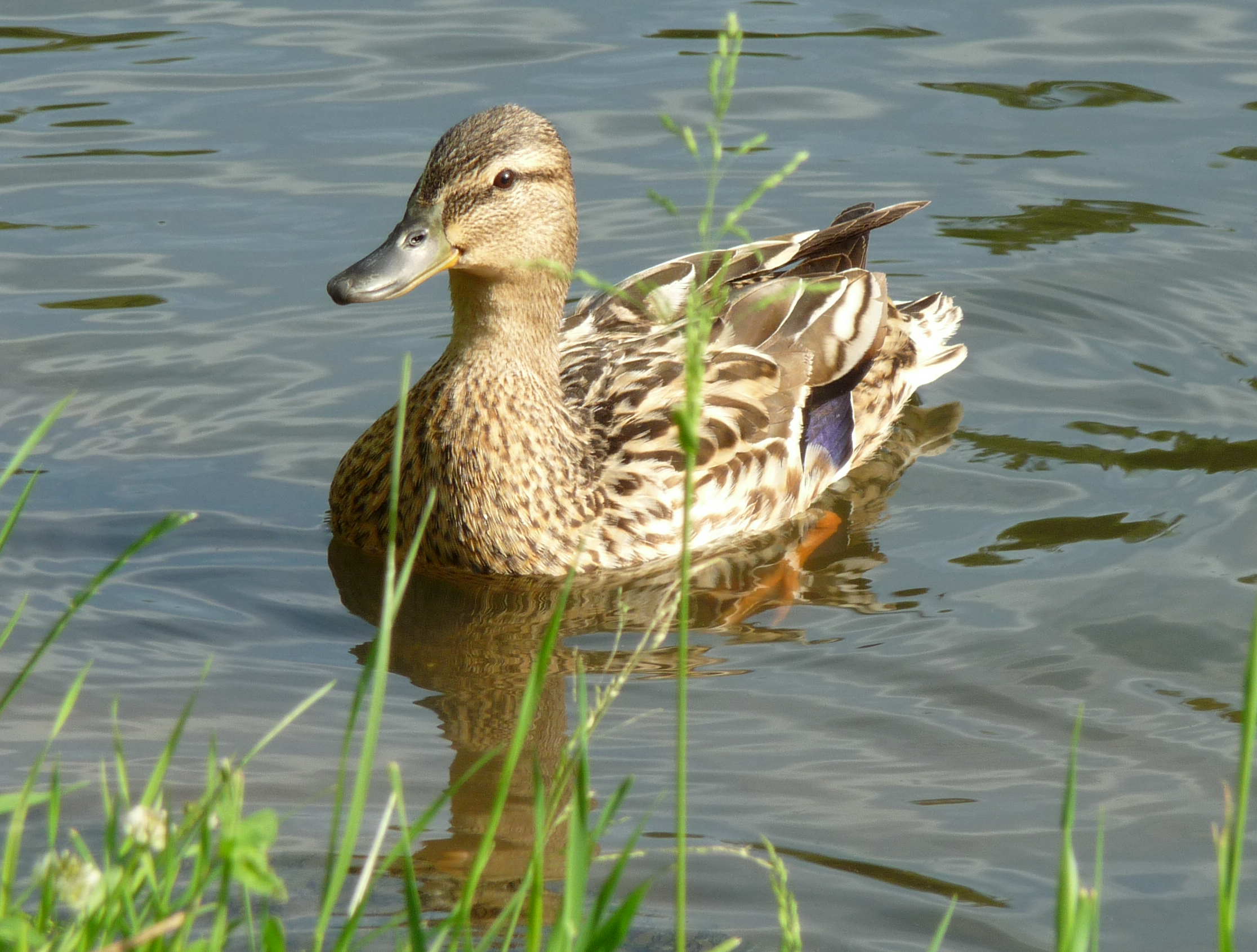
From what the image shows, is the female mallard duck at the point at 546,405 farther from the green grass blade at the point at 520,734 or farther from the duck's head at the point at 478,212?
the green grass blade at the point at 520,734

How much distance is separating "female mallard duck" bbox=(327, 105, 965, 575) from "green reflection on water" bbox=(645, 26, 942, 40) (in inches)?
168

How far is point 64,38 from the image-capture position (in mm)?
11359

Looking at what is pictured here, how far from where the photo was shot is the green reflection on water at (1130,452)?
24.7 feet

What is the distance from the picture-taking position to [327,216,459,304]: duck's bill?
6.21 meters

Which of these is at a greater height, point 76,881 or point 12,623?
point 12,623

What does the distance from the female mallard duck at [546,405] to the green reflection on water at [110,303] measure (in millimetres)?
2401

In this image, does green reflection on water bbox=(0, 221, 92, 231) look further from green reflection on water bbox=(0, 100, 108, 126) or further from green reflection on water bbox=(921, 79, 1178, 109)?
green reflection on water bbox=(921, 79, 1178, 109)

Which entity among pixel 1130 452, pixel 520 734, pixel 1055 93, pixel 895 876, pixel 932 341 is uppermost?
pixel 1055 93

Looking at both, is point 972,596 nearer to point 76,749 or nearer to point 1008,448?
point 1008,448

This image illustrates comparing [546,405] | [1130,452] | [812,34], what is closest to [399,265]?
[546,405]

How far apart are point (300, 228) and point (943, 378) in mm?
3584

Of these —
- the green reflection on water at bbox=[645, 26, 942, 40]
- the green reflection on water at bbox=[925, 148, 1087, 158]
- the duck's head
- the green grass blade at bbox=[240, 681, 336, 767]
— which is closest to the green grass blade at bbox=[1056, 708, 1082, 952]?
the green grass blade at bbox=[240, 681, 336, 767]

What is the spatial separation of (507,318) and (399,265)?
69cm

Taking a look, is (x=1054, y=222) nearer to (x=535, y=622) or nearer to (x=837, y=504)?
(x=837, y=504)
